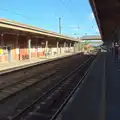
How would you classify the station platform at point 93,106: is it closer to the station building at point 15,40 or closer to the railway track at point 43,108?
the railway track at point 43,108

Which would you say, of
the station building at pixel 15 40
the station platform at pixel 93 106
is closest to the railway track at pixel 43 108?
the station platform at pixel 93 106

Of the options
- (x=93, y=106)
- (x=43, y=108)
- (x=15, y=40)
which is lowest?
(x=43, y=108)

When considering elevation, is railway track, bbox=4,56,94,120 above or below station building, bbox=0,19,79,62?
below

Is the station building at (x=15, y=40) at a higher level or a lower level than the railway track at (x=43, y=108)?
higher

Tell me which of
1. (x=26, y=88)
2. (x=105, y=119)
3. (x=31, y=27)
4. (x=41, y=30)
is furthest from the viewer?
(x=41, y=30)

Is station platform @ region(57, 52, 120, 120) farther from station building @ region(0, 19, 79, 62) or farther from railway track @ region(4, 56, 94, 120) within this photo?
station building @ region(0, 19, 79, 62)

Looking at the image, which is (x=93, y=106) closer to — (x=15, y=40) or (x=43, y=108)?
(x=43, y=108)

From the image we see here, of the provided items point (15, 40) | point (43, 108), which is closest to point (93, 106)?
point (43, 108)

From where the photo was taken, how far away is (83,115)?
8.95 m

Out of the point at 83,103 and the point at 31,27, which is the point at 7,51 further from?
the point at 83,103

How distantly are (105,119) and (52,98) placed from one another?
4.73m

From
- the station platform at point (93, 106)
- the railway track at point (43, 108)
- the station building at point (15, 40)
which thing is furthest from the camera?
the station building at point (15, 40)

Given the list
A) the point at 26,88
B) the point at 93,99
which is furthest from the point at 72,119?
the point at 26,88

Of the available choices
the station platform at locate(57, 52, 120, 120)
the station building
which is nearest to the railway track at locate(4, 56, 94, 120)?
the station platform at locate(57, 52, 120, 120)
